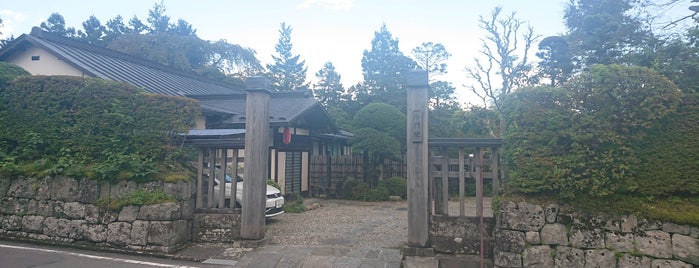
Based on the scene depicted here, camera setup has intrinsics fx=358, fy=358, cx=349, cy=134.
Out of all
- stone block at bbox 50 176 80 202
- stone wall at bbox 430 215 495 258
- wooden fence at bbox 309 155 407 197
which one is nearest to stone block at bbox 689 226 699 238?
A: stone wall at bbox 430 215 495 258

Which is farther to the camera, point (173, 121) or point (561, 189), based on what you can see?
point (173, 121)

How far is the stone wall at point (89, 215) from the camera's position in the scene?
18.9 ft

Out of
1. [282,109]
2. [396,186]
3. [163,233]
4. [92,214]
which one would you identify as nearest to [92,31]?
[282,109]

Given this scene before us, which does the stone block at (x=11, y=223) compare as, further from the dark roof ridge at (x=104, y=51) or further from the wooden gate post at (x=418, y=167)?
the dark roof ridge at (x=104, y=51)

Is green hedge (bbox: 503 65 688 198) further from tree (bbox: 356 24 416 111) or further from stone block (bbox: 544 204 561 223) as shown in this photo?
tree (bbox: 356 24 416 111)

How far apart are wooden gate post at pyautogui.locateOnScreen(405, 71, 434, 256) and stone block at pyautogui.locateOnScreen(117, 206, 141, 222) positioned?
4.40m

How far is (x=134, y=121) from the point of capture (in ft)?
20.9

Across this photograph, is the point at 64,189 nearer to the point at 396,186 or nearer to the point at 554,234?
the point at 554,234

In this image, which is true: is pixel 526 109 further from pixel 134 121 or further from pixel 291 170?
pixel 291 170

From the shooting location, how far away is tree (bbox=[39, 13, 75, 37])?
2986cm

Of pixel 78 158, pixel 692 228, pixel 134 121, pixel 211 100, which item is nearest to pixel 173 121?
pixel 134 121

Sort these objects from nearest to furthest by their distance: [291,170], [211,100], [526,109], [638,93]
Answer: [638,93]
[526,109]
[211,100]
[291,170]

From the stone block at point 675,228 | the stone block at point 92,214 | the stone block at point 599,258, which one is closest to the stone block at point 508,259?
the stone block at point 599,258

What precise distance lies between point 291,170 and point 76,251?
8204 millimetres
